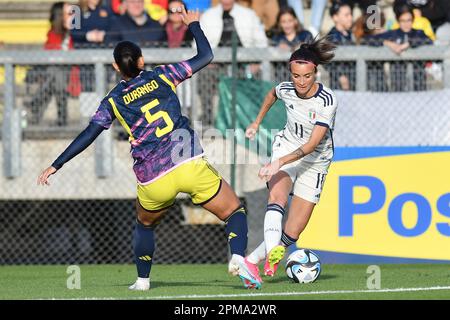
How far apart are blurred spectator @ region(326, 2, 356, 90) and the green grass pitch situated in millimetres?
2511

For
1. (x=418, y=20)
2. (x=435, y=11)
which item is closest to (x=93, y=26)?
(x=418, y=20)

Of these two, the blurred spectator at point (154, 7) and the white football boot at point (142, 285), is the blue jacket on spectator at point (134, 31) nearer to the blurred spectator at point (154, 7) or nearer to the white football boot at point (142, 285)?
the blurred spectator at point (154, 7)

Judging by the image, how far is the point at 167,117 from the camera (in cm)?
1000

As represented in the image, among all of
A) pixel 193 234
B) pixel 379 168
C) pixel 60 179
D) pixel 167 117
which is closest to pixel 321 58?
pixel 167 117

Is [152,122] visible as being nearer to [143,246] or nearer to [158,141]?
[158,141]

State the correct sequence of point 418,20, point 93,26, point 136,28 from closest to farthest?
point 136,28
point 93,26
point 418,20

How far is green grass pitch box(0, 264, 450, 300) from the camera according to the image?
987 centimetres

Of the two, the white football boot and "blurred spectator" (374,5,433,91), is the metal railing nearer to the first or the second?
"blurred spectator" (374,5,433,91)

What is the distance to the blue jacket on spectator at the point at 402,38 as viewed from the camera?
15.1m

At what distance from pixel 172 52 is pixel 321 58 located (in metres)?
4.71

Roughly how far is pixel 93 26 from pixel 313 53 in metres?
5.94

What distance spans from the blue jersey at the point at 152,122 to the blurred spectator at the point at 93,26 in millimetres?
6053

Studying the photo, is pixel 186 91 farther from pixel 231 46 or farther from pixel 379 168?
pixel 379 168

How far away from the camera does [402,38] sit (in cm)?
1529
